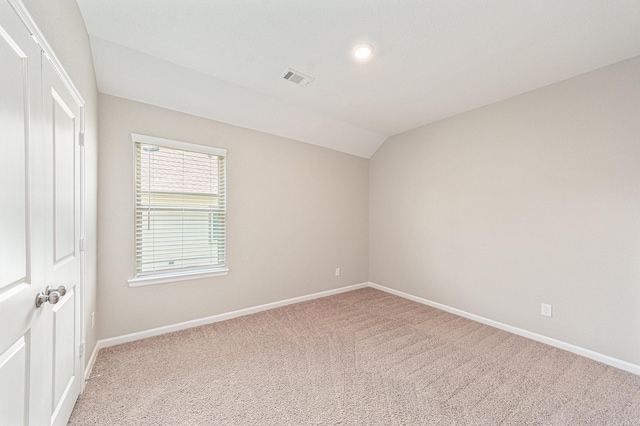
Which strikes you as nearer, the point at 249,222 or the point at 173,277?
the point at 173,277

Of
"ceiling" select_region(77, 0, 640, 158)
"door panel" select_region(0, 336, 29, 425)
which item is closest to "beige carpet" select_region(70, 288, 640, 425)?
"door panel" select_region(0, 336, 29, 425)

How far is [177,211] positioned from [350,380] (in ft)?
8.01

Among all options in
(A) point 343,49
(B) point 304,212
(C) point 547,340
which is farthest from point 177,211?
(C) point 547,340

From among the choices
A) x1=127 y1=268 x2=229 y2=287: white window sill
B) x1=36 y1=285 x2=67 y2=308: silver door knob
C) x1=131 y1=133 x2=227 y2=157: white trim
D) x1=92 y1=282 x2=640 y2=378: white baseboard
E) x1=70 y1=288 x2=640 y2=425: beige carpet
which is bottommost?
x1=70 y1=288 x2=640 y2=425: beige carpet

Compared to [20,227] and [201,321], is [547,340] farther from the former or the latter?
[20,227]

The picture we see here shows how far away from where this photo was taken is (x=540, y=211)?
2791mm

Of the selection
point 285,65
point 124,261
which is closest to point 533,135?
point 285,65

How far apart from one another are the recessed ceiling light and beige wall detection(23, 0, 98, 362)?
1906 millimetres

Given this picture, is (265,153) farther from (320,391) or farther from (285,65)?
(320,391)

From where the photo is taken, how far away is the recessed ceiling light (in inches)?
84.8

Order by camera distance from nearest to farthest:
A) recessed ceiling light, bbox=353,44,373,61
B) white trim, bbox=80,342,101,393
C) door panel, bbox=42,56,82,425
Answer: door panel, bbox=42,56,82,425
white trim, bbox=80,342,101,393
recessed ceiling light, bbox=353,44,373,61

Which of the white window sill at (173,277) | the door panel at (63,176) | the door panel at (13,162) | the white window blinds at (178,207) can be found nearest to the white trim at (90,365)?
the white window sill at (173,277)

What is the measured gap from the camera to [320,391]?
1962 mm

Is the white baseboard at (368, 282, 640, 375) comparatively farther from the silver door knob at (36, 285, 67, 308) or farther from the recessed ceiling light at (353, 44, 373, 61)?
the silver door knob at (36, 285, 67, 308)
